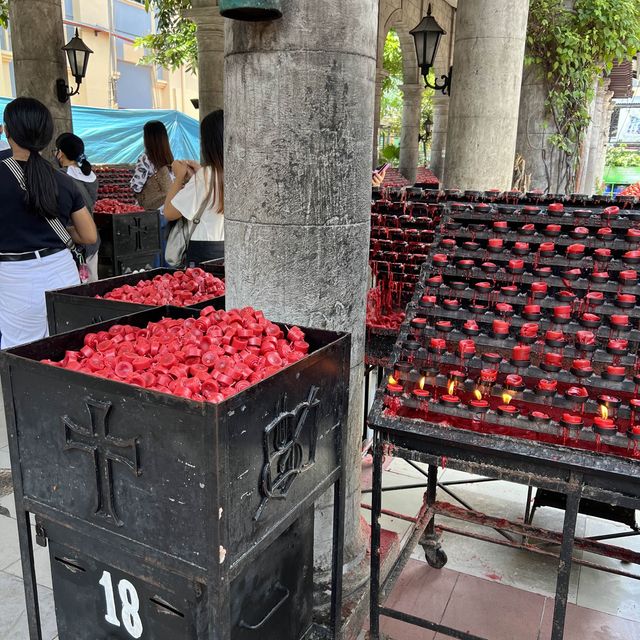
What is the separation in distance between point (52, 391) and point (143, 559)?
61cm

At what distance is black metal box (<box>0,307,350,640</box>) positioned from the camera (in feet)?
5.84

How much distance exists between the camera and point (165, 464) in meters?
1.82

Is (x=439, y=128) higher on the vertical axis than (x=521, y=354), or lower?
higher

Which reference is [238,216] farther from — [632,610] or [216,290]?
[632,610]

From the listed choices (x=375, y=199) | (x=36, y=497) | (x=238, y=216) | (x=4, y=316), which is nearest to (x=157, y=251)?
(x=4, y=316)

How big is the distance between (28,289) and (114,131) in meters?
13.0

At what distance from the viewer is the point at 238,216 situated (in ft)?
9.22

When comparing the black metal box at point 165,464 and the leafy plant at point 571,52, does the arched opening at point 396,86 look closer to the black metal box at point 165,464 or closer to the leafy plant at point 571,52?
the leafy plant at point 571,52

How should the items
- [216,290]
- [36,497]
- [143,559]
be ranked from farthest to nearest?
[216,290] < [36,497] < [143,559]

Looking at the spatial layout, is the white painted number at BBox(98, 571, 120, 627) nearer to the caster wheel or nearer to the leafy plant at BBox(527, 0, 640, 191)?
the caster wheel

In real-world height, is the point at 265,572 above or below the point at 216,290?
below

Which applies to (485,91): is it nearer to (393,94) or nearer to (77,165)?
(77,165)

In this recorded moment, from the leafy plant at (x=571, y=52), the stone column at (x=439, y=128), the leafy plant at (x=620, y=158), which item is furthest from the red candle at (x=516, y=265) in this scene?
the leafy plant at (x=620, y=158)

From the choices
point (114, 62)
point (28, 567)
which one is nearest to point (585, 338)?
point (28, 567)
